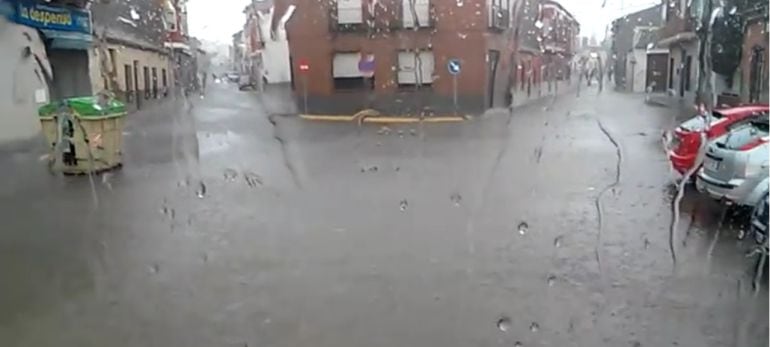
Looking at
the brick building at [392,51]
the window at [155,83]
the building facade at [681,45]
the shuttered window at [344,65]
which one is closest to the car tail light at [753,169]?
the brick building at [392,51]

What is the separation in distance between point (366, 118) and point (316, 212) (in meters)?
9.93

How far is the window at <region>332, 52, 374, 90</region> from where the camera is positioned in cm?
1650

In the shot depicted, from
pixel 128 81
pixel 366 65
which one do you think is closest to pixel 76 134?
pixel 366 65

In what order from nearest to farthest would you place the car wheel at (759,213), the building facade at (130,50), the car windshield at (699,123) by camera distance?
the car wheel at (759,213)
the car windshield at (699,123)
the building facade at (130,50)

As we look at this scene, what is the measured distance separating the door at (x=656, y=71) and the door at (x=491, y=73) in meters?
11.3

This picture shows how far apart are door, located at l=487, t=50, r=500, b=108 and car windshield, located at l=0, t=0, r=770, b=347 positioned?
0.26 ft

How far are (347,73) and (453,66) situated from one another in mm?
2548

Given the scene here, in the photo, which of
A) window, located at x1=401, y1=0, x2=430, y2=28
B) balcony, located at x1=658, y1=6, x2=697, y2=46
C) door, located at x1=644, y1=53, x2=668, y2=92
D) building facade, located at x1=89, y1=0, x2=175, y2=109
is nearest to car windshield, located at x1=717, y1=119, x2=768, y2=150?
window, located at x1=401, y1=0, x2=430, y2=28

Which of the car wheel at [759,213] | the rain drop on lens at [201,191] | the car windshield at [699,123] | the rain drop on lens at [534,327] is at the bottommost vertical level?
the rain drop on lens at [201,191]

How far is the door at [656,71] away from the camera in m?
29.3

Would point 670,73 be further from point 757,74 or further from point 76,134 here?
point 76,134

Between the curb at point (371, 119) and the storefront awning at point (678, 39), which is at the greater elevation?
the storefront awning at point (678, 39)

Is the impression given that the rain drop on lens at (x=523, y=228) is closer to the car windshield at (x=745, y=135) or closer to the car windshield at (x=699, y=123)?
the car windshield at (x=745, y=135)

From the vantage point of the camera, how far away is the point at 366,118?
1623 cm
